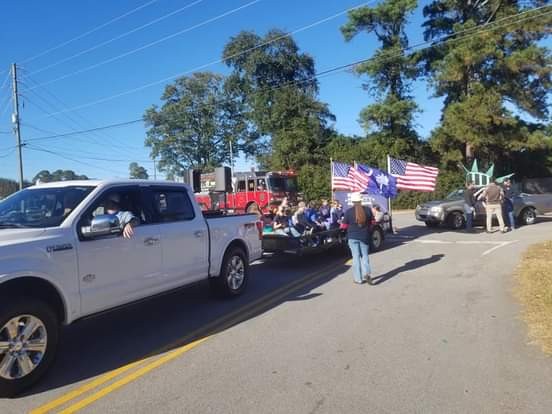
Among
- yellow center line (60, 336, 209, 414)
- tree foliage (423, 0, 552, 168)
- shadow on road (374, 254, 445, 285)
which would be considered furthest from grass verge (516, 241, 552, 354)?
tree foliage (423, 0, 552, 168)

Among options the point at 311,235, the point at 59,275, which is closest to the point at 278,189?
the point at 311,235

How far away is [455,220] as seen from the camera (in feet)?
59.6

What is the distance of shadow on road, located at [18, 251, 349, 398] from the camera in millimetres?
5145

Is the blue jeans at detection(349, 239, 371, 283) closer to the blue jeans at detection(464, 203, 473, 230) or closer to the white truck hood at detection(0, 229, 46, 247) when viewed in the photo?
the white truck hood at detection(0, 229, 46, 247)

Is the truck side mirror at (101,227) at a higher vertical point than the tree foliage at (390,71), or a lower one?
lower

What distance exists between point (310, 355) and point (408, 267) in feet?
19.6

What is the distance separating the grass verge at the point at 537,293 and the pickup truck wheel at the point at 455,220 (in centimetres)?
650

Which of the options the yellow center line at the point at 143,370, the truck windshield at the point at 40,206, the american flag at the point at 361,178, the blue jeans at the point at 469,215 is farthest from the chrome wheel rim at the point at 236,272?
the blue jeans at the point at 469,215

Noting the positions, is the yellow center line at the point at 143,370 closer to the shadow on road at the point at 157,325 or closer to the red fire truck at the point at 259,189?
the shadow on road at the point at 157,325

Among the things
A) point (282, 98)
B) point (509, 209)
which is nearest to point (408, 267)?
point (509, 209)

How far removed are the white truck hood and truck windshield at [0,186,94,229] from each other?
0.25m

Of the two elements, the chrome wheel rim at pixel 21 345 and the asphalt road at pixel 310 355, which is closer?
the asphalt road at pixel 310 355

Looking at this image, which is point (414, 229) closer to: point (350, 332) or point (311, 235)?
point (311, 235)

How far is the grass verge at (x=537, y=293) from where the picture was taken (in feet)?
18.6
